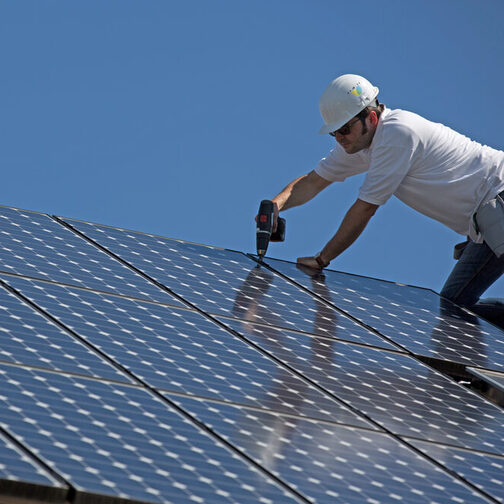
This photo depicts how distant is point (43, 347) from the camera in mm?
5559

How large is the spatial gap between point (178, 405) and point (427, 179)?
474 cm

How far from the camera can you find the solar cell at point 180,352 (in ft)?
18.6

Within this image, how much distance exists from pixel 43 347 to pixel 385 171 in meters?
4.26

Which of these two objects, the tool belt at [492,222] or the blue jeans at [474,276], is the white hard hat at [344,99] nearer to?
→ the tool belt at [492,222]

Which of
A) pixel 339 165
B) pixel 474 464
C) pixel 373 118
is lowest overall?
pixel 474 464

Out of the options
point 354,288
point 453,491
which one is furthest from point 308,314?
point 453,491

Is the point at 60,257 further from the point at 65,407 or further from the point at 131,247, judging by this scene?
the point at 65,407

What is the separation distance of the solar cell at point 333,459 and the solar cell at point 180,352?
195 mm

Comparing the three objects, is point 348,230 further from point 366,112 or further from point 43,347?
point 43,347

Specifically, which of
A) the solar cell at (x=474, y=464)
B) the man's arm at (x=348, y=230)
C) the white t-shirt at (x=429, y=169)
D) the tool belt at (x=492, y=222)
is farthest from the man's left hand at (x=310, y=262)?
the solar cell at (x=474, y=464)

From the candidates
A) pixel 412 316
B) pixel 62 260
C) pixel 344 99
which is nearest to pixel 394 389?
pixel 412 316

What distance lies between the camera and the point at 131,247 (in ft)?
27.7

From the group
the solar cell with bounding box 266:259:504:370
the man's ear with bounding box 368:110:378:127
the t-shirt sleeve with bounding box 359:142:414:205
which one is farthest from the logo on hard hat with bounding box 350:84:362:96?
the solar cell with bounding box 266:259:504:370

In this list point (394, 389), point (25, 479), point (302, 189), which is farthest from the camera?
point (302, 189)
